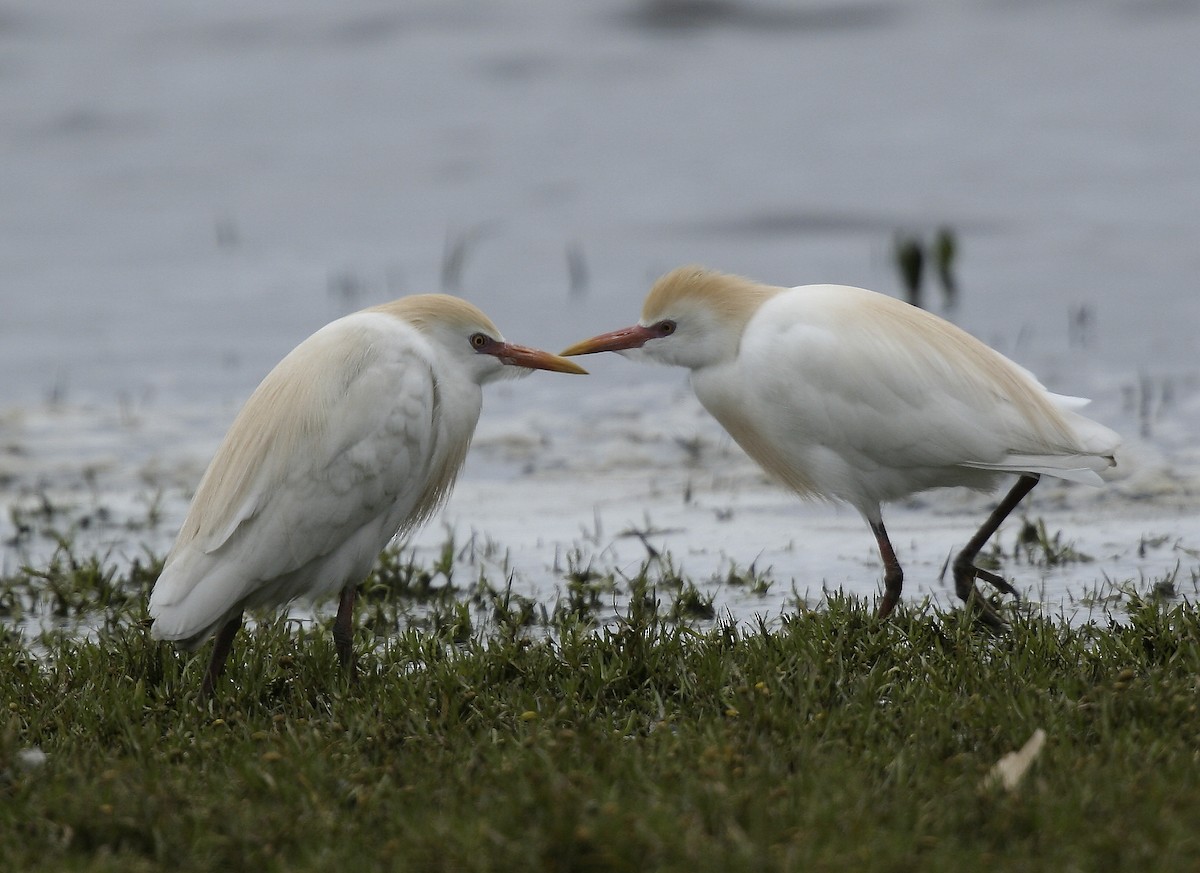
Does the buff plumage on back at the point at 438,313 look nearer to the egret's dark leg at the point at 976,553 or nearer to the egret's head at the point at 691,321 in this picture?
the egret's head at the point at 691,321

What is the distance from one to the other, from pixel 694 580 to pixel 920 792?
8.48ft

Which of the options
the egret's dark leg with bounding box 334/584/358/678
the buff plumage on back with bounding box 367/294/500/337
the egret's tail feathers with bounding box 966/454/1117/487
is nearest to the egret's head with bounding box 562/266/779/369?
the buff plumage on back with bounding box 367/294/500/337

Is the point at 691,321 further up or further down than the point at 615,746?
further up

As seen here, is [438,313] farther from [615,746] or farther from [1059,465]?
[1059,465]

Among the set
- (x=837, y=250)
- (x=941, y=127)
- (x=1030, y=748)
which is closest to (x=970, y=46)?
(x=941, y=127)

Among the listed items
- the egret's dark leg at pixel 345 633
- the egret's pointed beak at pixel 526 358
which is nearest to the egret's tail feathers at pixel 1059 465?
the egret's pointed beak at pixel 526 358

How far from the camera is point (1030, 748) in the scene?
3781 mm

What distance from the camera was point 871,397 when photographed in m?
5.11

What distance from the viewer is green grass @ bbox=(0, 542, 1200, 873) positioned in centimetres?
331

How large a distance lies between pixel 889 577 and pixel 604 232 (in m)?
10.2

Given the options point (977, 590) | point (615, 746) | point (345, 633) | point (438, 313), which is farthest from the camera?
point (438, 313)

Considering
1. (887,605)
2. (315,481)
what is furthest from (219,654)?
(887,605)

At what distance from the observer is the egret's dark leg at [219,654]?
15.3 feet

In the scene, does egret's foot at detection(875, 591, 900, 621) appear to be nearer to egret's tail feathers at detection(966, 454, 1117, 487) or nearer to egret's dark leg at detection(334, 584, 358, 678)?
egret's tail feathers at detection(966, 454, 1117, 487)
